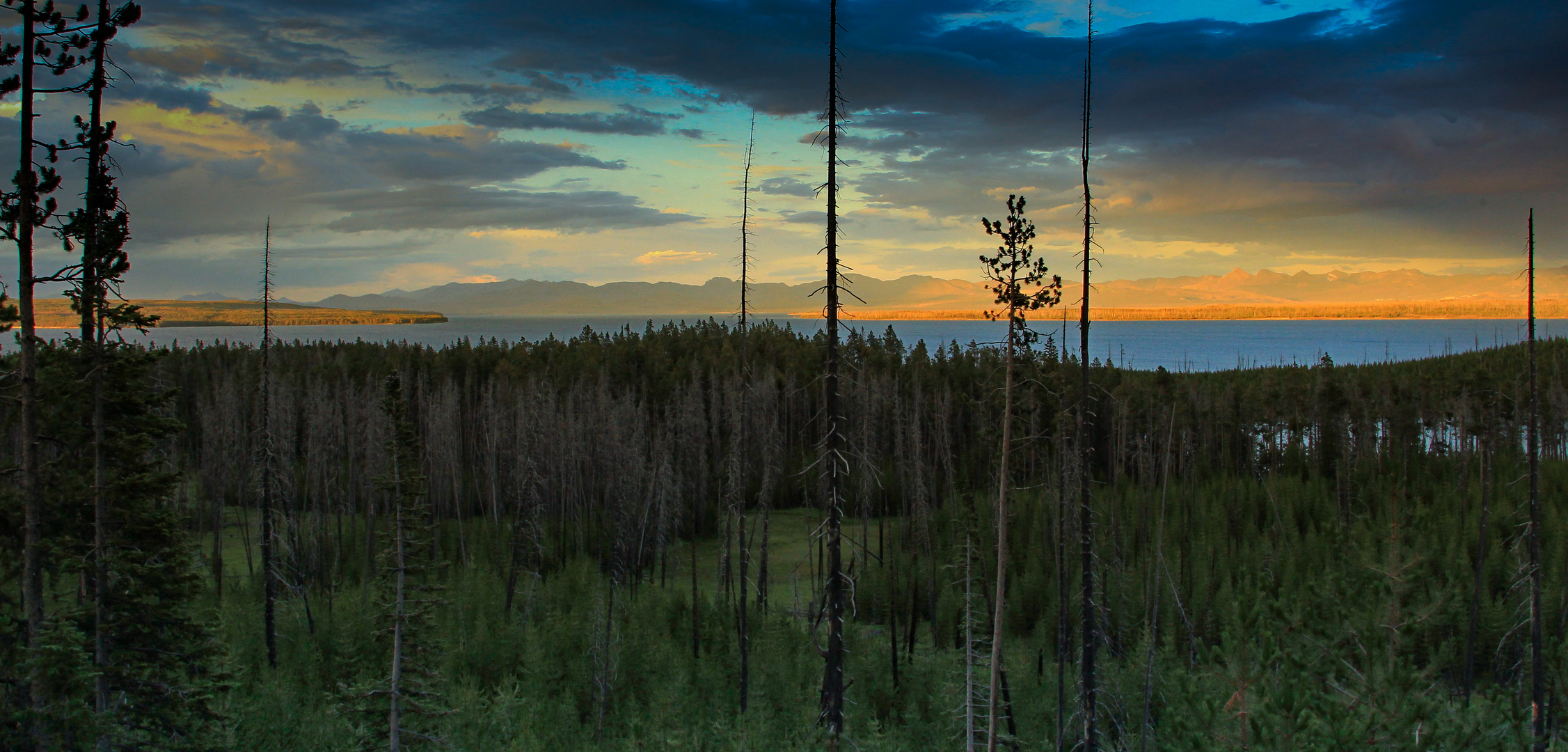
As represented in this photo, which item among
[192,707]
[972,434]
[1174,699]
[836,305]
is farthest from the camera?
[972,434]

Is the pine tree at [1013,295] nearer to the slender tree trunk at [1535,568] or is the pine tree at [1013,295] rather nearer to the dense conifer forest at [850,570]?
the dense conifer forest at [850,570]

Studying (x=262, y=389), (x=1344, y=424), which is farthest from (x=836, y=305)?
(x=1344, y=424)

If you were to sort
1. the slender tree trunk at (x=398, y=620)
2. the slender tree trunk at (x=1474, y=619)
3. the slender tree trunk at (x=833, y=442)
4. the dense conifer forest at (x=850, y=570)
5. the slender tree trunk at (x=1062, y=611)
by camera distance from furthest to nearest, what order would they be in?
the slender tree trunk at (x=1474, y=619) → the slender tree trunk at (x=1062, y=611) → the dense conifer forest at (x=850, y=570) → the slender tree trunk at (x=398, y=620) → the slender tree trunk at (x=833, y=442)

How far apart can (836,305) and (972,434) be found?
5341 cm

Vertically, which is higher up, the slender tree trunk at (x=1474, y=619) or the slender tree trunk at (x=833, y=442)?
the slender tree trunk at (x=833, y=442)

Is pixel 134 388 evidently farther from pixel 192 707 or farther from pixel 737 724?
pixel 737 724

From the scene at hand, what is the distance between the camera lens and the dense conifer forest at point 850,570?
19.3m

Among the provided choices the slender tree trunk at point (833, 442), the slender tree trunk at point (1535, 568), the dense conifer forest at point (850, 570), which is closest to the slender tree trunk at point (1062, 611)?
the dense conifer forest at point (850, 570)

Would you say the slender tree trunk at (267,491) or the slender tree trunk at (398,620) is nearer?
the slender tree trunk at (398,620)

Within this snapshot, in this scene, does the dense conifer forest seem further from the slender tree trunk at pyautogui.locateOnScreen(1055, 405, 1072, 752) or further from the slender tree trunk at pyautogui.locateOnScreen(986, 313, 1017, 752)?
the slender tree trunk at pyautogui.locateOnScreen(986, 313, 1017, 752)

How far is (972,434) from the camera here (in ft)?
216

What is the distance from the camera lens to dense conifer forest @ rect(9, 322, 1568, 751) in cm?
1927

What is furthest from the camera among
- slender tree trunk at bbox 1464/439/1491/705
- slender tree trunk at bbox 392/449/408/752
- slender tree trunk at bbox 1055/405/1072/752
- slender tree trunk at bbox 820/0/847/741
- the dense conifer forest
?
slender tree trunk at bbox 1464/439/1491/705

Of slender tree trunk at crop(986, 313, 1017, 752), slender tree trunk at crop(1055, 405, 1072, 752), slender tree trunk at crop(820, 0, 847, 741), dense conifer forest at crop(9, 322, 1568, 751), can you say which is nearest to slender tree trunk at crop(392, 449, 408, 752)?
dense conifer forest at crop(9, 322, 1568, 751)
